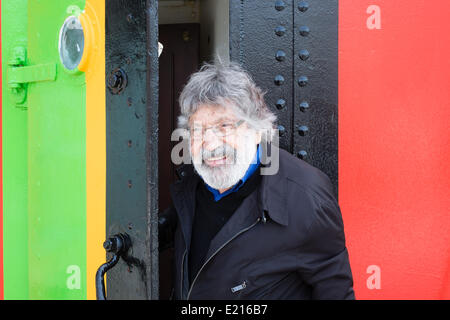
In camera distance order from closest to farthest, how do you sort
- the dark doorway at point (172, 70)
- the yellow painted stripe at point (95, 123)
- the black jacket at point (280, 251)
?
the yellow painted stripe at point (95, 123)
the black jacket at point (280, 251)
the dark doorway at point (172, 70)


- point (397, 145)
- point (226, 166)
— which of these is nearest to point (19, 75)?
point (226, 166)

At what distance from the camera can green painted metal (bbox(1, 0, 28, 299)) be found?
1.39m

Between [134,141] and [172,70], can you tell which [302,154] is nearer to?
[134,141]

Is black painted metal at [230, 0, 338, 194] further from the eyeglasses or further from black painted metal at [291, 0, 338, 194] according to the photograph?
the eyeglasses

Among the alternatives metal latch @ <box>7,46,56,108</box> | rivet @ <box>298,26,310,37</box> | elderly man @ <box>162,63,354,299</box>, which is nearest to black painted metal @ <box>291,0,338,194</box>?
rivet @ <box>298,26,310,37</box>

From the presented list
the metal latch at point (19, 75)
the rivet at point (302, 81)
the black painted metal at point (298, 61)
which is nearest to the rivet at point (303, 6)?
the black painted metal at point (298, 61)

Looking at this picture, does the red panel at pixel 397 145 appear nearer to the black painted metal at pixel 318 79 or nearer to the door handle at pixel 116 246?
the black painted metal at pixel 318 79

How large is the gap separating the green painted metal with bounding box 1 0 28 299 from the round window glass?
0.33 meters

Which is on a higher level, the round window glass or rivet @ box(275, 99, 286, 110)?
the round window glass

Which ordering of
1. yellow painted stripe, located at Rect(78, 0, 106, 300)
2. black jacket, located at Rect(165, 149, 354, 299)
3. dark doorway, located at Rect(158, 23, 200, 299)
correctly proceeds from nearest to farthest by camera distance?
yellow painted stripe, located at Rect(78, 0, 106, 300), black jacket, located at Rect(165, 149, 354, 299), dark doorway, located at Rect(158, 23, 200, 299)

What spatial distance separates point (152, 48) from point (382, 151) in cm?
84

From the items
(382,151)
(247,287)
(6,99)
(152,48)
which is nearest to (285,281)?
(247,287)

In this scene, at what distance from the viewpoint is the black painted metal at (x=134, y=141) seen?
34.7 inches

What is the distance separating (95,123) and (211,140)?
38 centimetres
